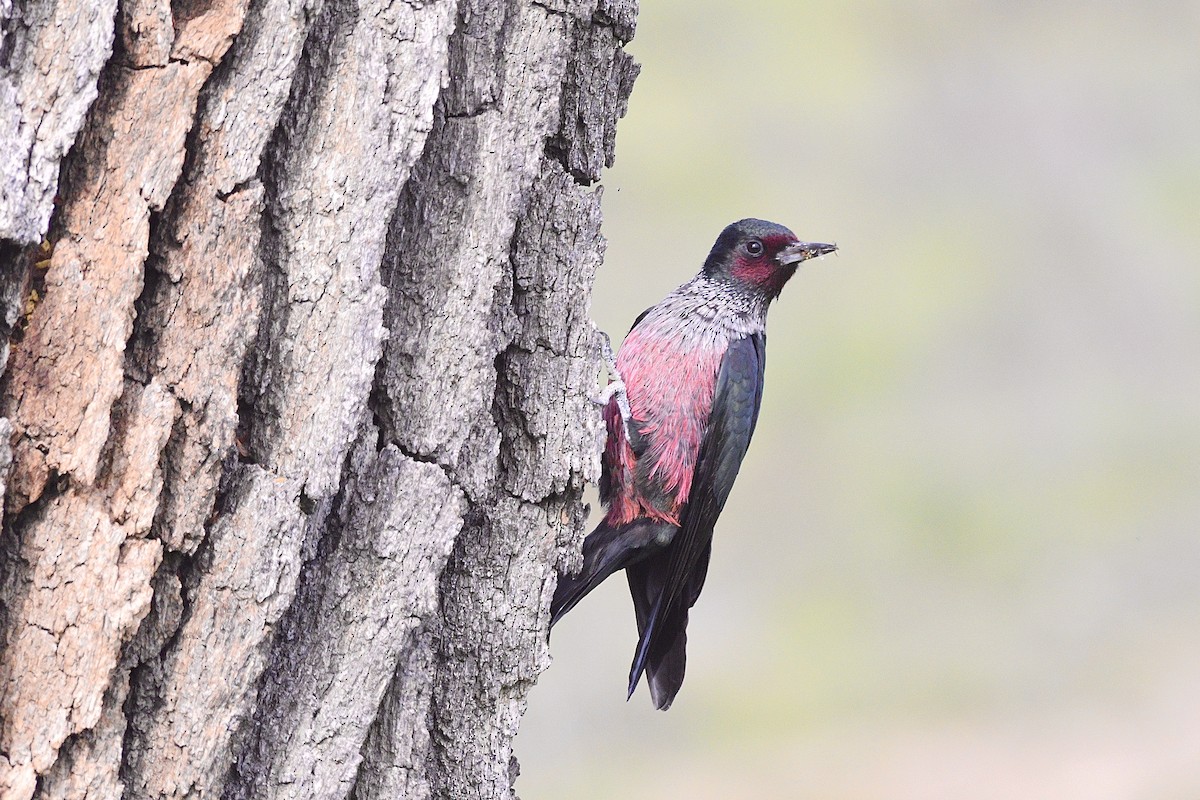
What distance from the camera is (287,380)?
1.71m

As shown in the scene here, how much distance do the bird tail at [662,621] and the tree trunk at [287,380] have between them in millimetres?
1162

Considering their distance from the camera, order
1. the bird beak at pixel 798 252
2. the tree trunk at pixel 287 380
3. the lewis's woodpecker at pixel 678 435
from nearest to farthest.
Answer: the tree trunk at pixel 287 380, the lewis's woodpecker at pixel 678 435, the bird beak at pixel 798 252

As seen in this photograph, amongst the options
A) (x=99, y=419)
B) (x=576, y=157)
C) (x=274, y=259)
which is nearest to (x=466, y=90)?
(x=576, y=157)

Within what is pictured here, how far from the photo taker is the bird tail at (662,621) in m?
3.20

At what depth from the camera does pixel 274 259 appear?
5.61ft

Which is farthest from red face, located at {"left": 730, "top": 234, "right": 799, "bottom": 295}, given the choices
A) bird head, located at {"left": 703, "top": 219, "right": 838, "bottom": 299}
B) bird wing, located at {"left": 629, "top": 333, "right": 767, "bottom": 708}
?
bird wing, located at {"left": 629, "top": 333, "right": 767, "bottom": 708}

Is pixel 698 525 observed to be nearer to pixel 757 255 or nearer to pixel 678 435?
pixel 678 435

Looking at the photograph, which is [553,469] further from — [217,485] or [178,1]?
[178,1]

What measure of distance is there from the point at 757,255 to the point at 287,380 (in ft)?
8.16

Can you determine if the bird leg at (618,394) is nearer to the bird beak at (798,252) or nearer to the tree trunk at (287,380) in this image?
the bird beak at (798,252)

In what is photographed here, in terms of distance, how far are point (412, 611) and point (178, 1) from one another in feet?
2.85

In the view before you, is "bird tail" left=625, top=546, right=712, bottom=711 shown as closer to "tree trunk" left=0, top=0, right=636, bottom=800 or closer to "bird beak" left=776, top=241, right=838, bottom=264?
"bird beak" left=776, top=241, right=838, bottom=264

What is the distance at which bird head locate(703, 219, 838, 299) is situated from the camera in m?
3.99

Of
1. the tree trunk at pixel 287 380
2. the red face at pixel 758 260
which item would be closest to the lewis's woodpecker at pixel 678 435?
the red face at pixel 758 260
